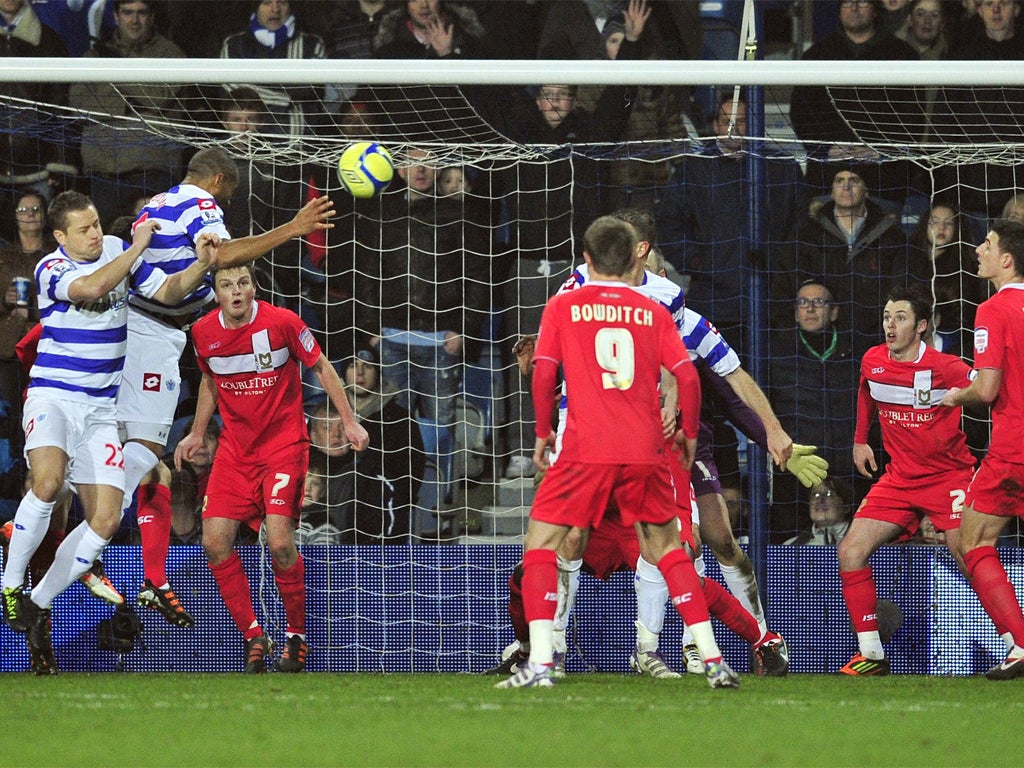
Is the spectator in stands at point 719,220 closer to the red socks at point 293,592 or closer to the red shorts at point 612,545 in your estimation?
the red shorts at point 612,545

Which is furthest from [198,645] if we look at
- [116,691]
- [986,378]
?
[986,378]

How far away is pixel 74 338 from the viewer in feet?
21.2

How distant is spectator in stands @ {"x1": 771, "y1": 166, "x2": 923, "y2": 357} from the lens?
29.2 feet

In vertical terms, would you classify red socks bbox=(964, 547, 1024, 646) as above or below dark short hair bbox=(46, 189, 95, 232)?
below

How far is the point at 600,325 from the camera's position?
523 cm

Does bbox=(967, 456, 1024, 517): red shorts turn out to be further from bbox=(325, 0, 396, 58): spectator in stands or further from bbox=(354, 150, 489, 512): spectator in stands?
bbox=(325, 0, 396, 58): spectator in stands

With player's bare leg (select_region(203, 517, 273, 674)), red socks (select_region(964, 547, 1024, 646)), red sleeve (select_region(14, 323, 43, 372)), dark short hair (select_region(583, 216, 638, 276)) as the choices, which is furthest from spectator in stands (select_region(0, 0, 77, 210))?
red socks (select_region(964, 547, 1024, 646))

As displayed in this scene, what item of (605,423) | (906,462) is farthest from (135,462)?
(906,462)

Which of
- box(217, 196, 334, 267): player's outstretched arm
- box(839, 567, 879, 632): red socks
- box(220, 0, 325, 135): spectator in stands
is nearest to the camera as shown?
box(217, 196, 334, 267): player's outstretched arm

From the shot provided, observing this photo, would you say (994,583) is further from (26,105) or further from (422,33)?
(26,105)

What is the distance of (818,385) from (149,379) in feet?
12.9

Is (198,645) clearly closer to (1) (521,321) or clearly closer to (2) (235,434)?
(2) (235,434)

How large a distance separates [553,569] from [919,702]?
140 centimetres

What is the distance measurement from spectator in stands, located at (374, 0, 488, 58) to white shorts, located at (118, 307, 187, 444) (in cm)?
342
